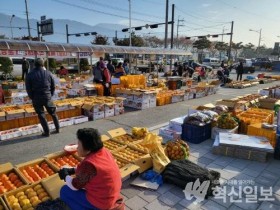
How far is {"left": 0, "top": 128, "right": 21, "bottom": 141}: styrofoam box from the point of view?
6.23m

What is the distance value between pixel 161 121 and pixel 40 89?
164 inches

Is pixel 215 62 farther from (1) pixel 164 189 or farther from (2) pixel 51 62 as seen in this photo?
(1) pixel 164 189

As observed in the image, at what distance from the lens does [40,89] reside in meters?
6.05

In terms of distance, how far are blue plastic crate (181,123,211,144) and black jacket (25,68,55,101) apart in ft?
12.6

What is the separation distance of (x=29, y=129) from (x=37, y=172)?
3065 millimetres

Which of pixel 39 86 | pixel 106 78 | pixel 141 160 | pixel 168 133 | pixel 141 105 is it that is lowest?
pixel 168 133

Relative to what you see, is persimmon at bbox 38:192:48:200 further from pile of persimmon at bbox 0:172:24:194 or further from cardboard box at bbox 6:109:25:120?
cardboard box at bbox 6:109:25:120

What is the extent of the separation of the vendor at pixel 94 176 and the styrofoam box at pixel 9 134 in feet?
14.8

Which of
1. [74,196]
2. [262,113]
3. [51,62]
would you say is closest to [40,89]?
[74,196]

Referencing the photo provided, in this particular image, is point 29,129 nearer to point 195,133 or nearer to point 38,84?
point 38,84

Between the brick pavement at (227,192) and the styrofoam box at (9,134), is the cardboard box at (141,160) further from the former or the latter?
the styrofoam box at (9,134)

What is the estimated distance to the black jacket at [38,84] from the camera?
596cm

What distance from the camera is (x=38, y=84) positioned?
6.00 meters

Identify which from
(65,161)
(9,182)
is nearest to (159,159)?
→ (65,161)
